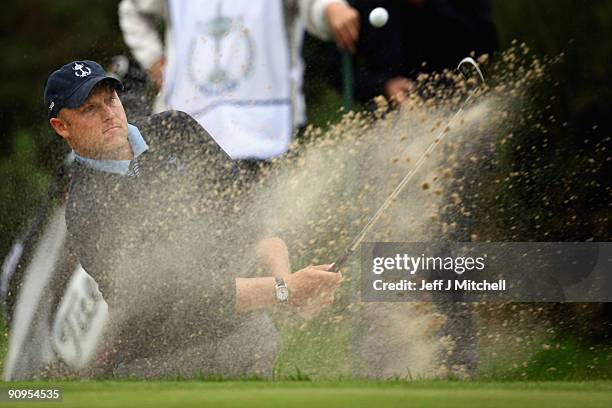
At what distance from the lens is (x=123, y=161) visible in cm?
507

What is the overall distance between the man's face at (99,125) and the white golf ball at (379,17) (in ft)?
3.05

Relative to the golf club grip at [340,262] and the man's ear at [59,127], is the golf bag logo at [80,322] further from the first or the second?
the golf club grip at [340,262]

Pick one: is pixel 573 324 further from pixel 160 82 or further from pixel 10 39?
pixel 10 39

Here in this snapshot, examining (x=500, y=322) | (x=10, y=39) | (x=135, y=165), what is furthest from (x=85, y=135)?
(x=500, y=322)

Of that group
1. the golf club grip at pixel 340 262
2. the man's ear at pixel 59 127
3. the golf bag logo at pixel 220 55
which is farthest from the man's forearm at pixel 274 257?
the man's ear at pixel 59 127

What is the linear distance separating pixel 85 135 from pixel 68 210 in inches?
10.6

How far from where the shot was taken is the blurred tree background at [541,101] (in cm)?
518

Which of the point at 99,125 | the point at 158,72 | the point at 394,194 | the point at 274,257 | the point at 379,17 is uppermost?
the point at 379,17

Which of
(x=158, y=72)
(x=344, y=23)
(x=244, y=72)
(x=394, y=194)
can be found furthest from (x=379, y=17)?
(x=158, y=72)

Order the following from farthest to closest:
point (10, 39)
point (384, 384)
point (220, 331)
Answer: point (10, 39), point (220, 331), point (384, 384)

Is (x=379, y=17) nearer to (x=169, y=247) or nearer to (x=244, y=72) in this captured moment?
(x=244, y=72)

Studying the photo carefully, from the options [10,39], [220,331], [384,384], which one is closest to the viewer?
[384,384]

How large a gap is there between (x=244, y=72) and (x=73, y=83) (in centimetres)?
60

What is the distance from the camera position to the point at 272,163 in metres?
5.14
